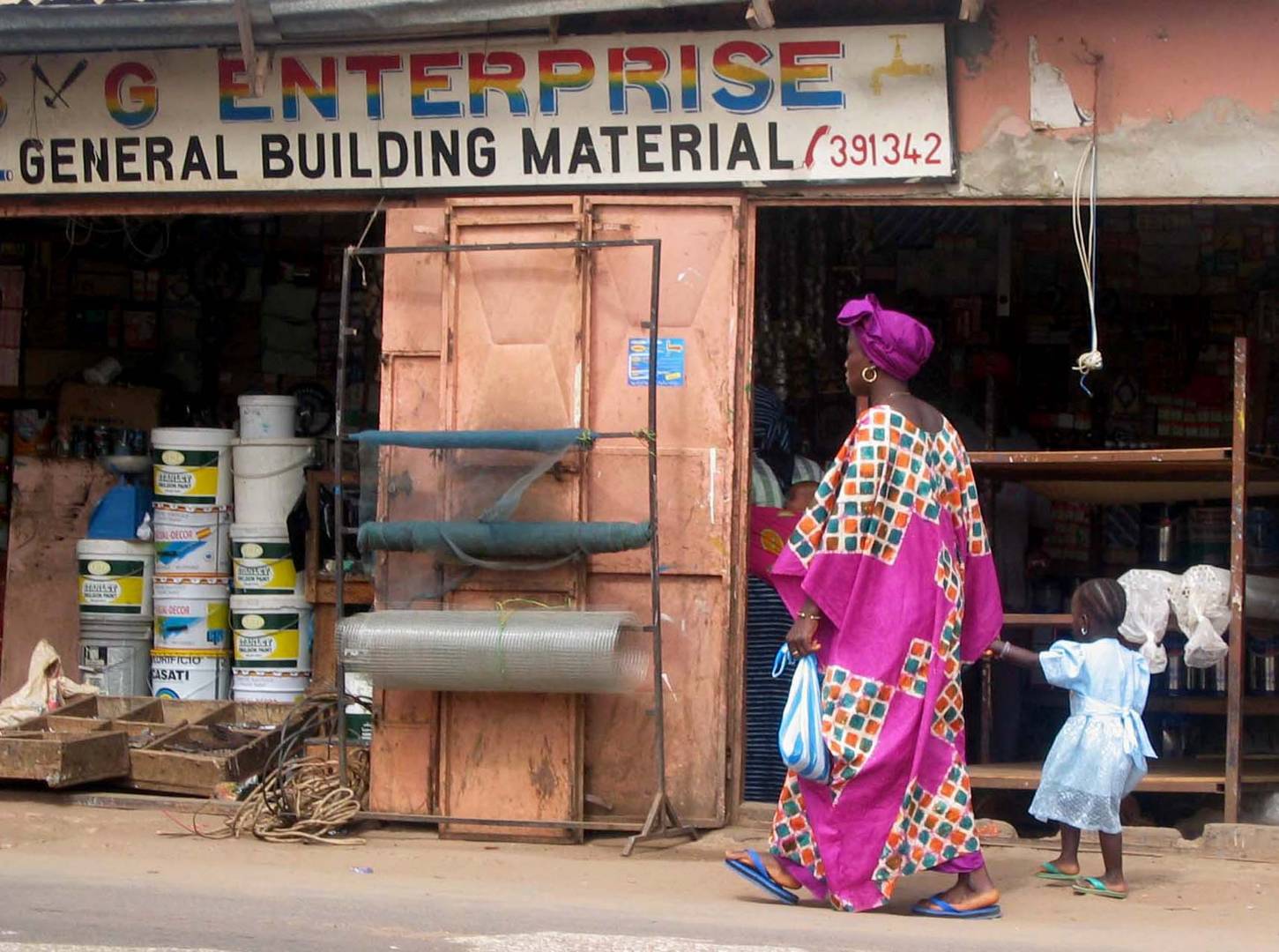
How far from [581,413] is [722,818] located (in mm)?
1696

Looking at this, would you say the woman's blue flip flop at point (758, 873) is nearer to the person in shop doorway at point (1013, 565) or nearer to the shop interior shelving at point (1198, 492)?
the shop interior shelving at point (1198, 492)

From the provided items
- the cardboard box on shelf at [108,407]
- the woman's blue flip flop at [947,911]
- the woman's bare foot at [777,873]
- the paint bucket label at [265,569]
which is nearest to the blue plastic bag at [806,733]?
the woman's bare foot at [777,873]

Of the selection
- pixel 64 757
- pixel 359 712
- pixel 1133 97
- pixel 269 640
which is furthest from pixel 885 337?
pixel 269 640

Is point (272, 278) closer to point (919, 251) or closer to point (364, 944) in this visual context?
point (919, 251)

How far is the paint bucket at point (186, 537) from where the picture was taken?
353 inches

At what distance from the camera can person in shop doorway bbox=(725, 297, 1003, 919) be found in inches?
211

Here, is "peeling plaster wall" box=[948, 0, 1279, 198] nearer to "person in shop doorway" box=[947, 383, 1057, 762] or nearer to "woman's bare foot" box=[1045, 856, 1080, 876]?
"person in shop doorway" box=[947, 383, 1057, 762]

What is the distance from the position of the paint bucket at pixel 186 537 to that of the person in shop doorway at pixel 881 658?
435 cm

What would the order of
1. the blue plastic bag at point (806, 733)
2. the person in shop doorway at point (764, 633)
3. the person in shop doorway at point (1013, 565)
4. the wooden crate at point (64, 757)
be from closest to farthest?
the blue plastic bag at point (806, 733), the wooden crate at point (64, 757), the person in shop doorway at point (764, 633), the person in shop doorway at point (1013, 565)

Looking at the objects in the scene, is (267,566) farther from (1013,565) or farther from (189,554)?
(1013,565)

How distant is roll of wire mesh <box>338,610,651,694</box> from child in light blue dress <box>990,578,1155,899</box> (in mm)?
1512

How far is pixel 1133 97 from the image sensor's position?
6699mm

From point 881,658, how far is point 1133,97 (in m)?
2.67

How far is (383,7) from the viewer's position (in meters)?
6.70
